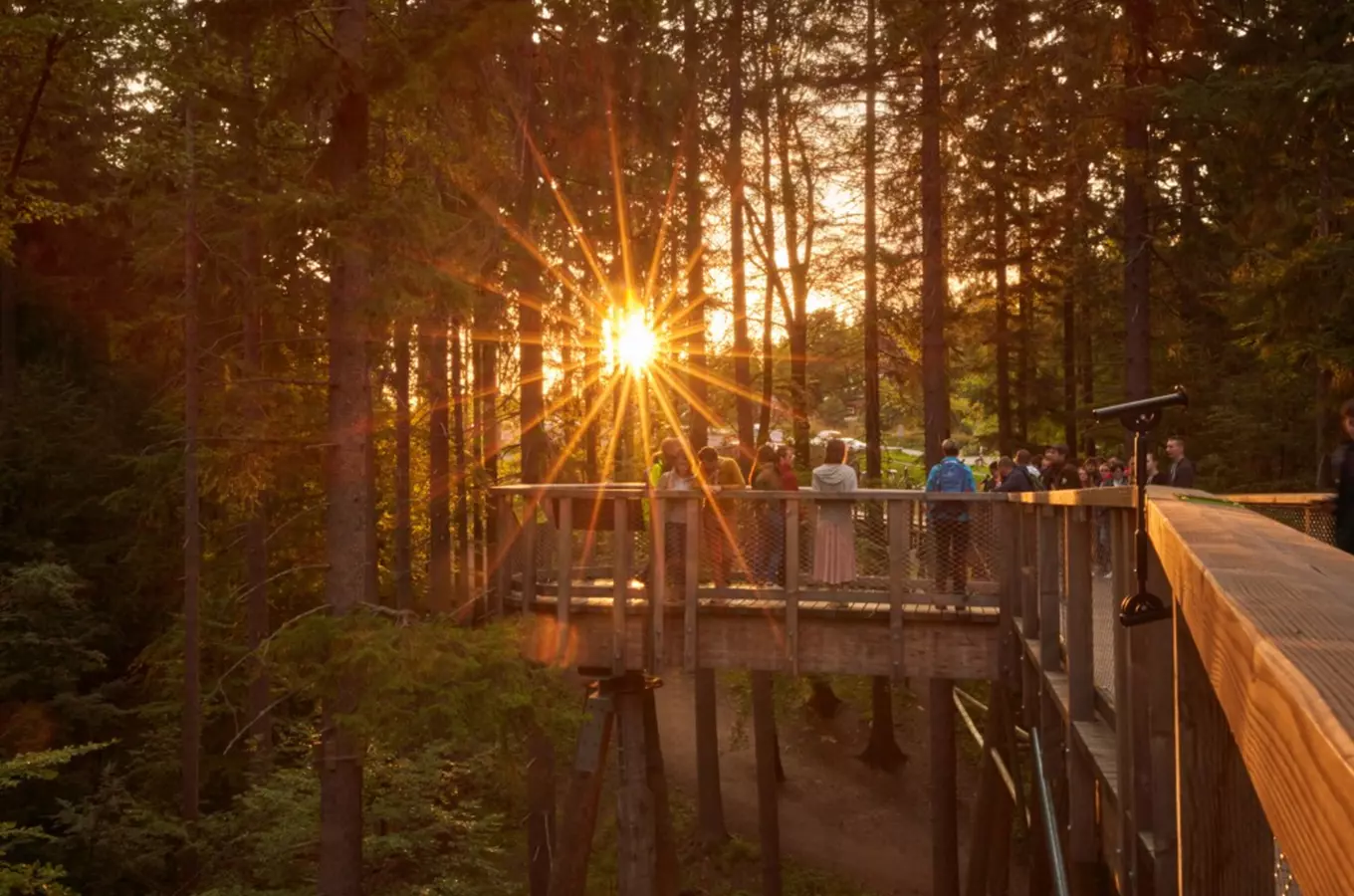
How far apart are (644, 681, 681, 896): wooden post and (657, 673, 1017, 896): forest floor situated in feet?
15.9

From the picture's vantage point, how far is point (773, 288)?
31.1 m

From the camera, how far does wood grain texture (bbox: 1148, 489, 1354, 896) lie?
2.77 ft

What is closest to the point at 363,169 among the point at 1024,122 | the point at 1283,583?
the point at 1283,583

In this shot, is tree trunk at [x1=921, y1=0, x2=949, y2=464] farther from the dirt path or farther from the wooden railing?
the wooden railing

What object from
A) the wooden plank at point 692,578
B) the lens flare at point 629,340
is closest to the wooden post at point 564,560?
the wooden plank at point 692,578

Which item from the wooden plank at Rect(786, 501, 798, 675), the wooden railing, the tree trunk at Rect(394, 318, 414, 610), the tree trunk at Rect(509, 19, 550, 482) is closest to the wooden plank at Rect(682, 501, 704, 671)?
the wooden plank at Rect(786, 501, 798, 675)

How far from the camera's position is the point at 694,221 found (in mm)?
21047

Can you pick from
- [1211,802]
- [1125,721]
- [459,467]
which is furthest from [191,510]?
[1211,802]

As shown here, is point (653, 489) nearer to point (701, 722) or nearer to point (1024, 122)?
point (701, 722)

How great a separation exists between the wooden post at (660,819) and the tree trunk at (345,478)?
4.46 metres

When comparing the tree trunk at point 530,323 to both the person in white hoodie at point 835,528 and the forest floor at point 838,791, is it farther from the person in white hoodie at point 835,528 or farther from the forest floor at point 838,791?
the forest floor at point 838,791

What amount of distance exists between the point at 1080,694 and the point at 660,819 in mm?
10372

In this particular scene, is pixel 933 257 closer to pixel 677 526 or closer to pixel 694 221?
pixel 694 221

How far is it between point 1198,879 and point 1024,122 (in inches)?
802
